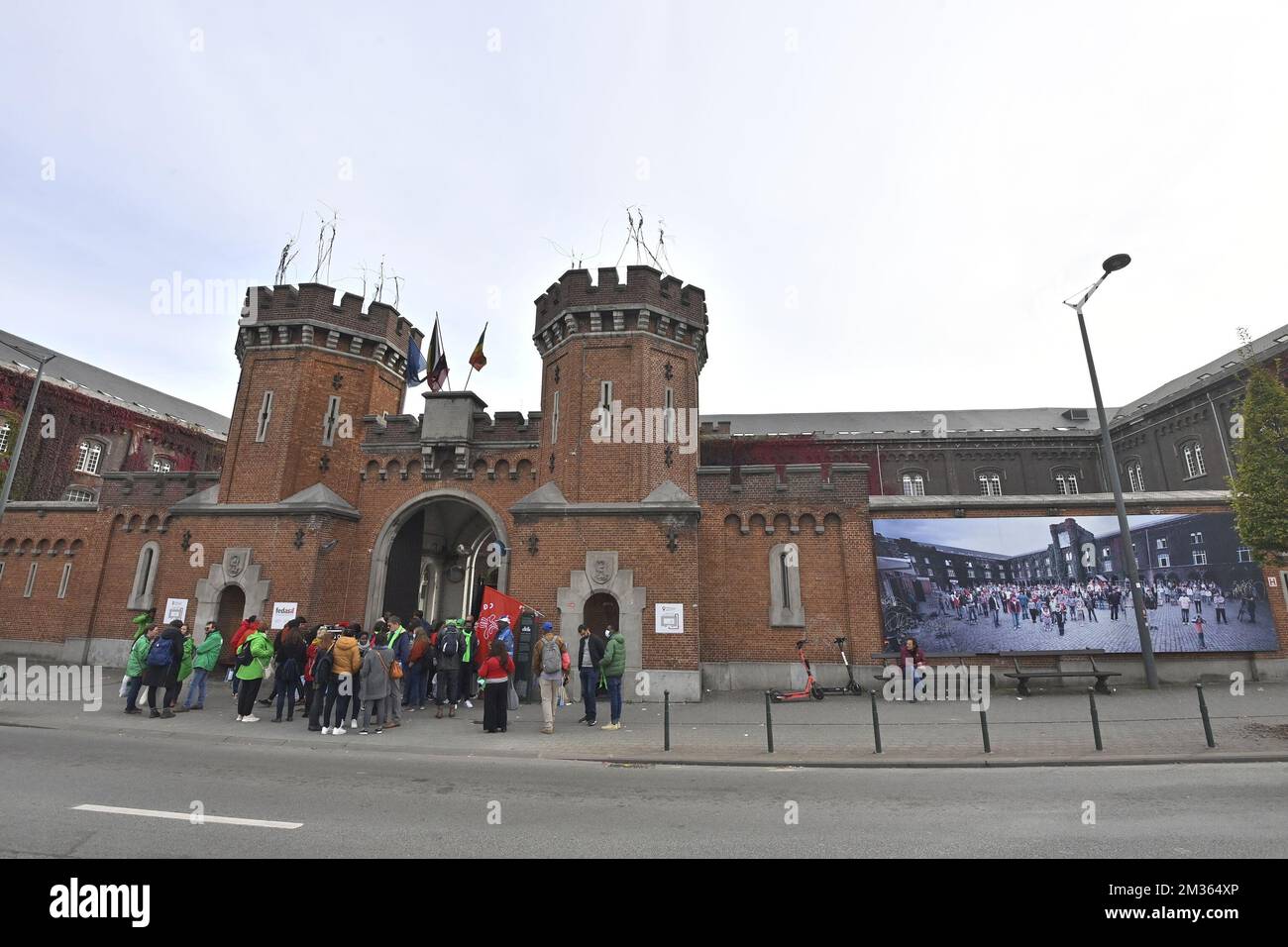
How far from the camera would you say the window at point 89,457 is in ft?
104

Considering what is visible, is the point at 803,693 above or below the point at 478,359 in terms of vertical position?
below

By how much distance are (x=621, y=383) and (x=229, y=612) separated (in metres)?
13.7

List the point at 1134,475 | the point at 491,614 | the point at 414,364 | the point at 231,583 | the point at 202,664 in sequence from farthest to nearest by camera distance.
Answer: the point at 1134,475 < the point at 414,364 < the point at 231,583 < the point at 491,614 < the point at 202,664

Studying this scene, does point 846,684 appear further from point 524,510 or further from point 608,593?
point 524,510

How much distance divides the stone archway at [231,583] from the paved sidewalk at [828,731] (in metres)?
3.13

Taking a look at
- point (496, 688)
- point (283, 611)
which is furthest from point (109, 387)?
point (496, 688)

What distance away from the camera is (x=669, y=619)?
1557 centimetres

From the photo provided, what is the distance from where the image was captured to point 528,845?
5289 millimetres

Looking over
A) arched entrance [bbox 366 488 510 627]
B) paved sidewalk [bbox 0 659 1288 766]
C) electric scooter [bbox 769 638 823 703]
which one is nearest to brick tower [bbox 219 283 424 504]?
arched entrance [bbox 366 488 510 627]

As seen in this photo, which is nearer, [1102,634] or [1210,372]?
[1102,634]

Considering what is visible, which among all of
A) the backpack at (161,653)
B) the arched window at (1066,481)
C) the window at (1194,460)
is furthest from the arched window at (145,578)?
the window at (1194,460)

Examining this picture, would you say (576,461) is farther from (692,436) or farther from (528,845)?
(528,845)

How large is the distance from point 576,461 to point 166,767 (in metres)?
10.9

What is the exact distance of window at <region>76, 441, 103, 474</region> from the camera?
31.6 metres
